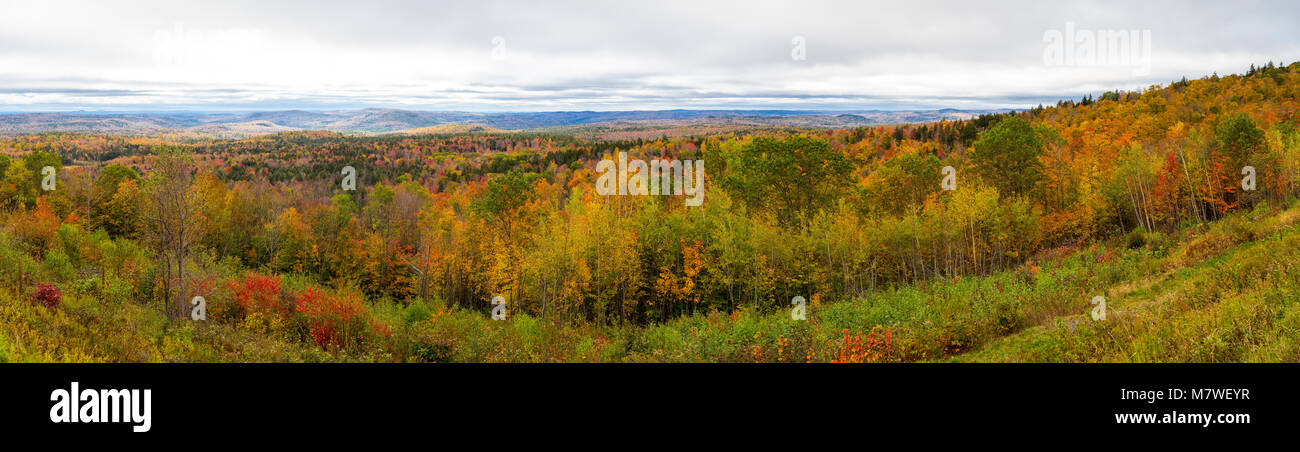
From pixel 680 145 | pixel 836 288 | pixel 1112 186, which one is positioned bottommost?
pixel 836 288

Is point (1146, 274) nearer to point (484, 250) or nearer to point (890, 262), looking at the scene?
point (890, 262)

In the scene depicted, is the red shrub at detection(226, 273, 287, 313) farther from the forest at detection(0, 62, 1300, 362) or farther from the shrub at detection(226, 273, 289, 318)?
the forest at detection(0, 62, 1300, 362)

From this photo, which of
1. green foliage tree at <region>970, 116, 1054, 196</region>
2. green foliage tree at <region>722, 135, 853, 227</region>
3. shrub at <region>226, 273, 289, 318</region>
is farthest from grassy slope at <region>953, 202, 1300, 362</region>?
shrub at <region>226, 273, 289, 318</region>

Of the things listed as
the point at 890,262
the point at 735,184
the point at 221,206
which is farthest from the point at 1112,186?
the point at 221,206

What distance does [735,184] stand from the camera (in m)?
36.6

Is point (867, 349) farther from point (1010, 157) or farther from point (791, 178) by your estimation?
point (1010, 157)

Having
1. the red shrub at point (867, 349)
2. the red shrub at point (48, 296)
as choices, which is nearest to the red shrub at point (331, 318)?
the red shrub at point (48, 296)

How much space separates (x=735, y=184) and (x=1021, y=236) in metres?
19.8

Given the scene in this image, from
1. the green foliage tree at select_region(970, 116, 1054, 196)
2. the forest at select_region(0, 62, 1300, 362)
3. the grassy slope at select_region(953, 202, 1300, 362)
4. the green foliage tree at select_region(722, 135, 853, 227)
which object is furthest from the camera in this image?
the green foliage tree at select_region(970, 116, 1054, 196)

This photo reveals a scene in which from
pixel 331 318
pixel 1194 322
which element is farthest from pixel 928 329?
pixel 331 318

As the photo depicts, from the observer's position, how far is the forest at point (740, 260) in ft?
42.5

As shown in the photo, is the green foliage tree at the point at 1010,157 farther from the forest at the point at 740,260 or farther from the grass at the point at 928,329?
the grass at the point at 928,329

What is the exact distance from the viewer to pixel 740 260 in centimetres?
3384

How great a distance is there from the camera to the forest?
13.0 metres
